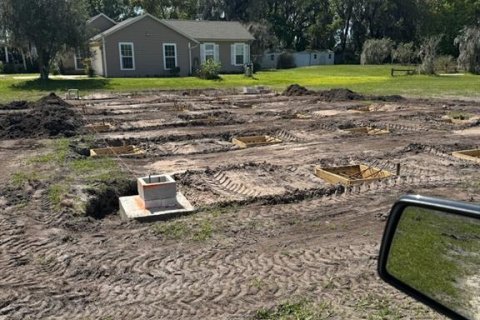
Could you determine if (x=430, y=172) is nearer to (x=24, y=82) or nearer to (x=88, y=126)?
(x=88, y=126)

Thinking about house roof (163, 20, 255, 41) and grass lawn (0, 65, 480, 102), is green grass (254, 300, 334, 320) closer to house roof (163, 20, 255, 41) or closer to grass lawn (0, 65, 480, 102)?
grass lawn (0, 65, 480, 102)

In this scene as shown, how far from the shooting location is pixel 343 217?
22.4 ft

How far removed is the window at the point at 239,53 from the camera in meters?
43.8

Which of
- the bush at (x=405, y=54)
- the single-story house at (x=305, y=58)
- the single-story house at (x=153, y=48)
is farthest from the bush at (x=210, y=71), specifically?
the bush at (x=405, y=54)

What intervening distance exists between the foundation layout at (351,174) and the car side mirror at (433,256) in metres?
6.62

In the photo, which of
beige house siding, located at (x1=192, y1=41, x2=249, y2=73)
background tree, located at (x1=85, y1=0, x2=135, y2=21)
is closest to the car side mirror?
beige house siding, located at (x1=192, y1=41, x2=249, y2=73)

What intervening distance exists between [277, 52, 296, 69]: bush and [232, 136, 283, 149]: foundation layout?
44.1m

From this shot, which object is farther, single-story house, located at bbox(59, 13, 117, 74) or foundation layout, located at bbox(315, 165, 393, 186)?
single-story house, located at bbox(59, 13, 117, 74)

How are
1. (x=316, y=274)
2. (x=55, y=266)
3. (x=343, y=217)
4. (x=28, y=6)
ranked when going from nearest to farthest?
(x=316, y=274) < (x=55, y=266) < (x=343, y=217) < (x=28, y=6)

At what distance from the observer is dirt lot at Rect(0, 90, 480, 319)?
174 inches

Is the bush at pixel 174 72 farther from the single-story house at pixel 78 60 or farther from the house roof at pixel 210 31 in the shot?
the single-story house at pixel 78 60

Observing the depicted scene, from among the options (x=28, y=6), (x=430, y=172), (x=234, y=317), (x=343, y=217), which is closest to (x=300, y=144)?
(x=430, y=172)

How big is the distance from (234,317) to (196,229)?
2.28m

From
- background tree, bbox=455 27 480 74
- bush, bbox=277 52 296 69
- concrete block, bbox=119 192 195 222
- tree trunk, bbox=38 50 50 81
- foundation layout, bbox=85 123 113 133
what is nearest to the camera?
concrete block, bbox=119 192 195 222
